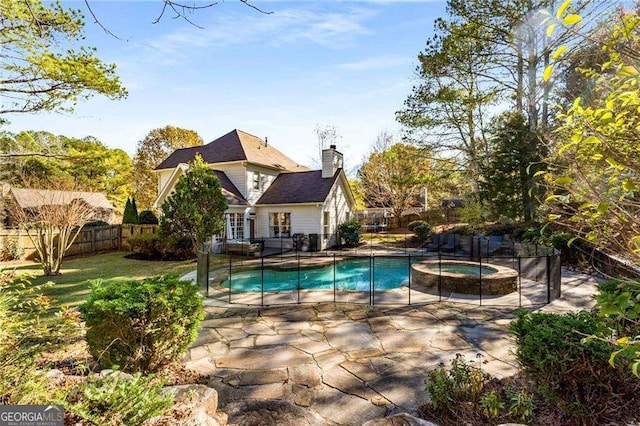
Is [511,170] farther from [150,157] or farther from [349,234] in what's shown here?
[150,157]

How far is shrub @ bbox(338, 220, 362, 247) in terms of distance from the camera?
1961 cm

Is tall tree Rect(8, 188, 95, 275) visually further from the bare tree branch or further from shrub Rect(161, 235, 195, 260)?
the bare tree branch

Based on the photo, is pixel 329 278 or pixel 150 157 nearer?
pixel 329 278

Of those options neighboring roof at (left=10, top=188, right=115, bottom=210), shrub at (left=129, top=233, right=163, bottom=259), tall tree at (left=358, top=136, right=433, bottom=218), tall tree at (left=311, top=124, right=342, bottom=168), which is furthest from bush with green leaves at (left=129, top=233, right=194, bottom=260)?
tall tree at (left=311, top=124, right=342, bottom=168)

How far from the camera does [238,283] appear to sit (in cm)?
1105

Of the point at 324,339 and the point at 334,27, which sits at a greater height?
the point at 334,27

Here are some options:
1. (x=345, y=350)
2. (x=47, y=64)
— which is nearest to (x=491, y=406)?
(x=345, y=350)

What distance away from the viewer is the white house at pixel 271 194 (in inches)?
749

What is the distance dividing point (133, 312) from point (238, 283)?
738cm

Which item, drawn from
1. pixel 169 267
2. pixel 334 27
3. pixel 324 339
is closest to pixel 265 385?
pixel 324 339

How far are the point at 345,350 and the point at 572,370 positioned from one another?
3055mm

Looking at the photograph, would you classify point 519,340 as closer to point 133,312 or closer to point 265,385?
point 265,385

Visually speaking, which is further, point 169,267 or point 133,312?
point 169,267

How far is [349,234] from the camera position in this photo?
1962cm
